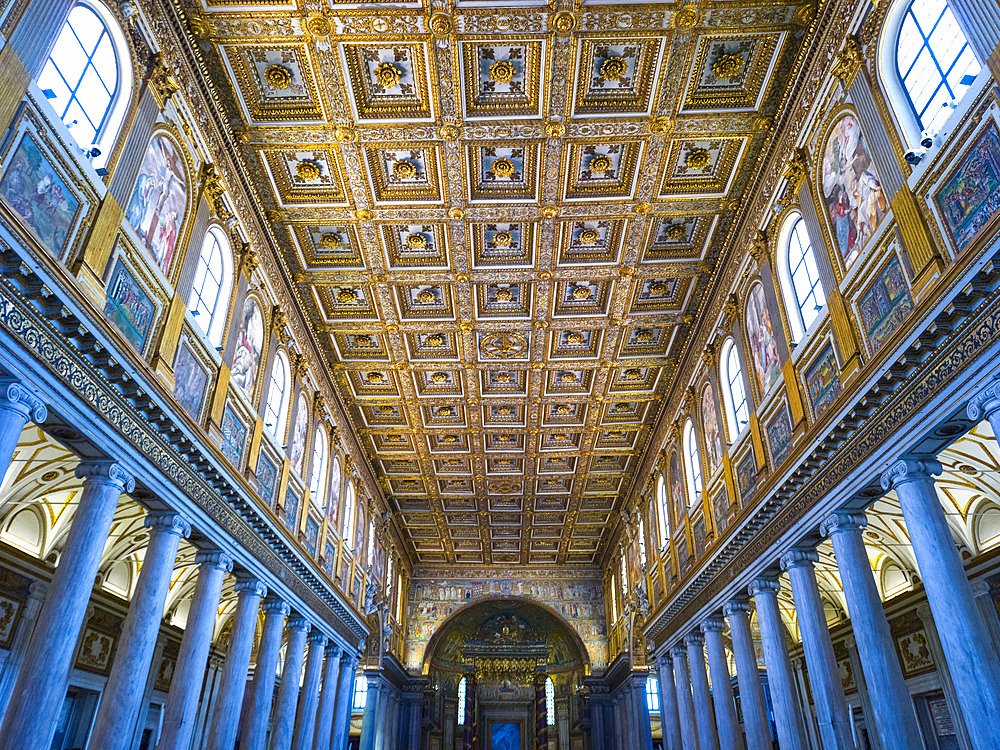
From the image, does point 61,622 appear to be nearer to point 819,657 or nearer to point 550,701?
point 819,657

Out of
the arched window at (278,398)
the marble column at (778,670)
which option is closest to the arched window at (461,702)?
the arched window at (278,398)

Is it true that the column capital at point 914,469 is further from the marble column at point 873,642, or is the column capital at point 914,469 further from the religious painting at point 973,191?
the religious painting at point 973,191

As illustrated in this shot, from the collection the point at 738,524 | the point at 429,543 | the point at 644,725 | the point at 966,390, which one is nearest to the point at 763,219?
the point at 738,524

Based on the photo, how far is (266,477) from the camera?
16.8m

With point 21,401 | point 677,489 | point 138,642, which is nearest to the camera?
point 21,401

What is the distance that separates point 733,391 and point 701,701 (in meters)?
9.35

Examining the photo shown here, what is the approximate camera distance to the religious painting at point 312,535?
65.8 feet

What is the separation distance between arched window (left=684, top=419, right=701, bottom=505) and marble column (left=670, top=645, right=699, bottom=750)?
5.56m

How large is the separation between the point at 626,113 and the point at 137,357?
9657 millimetres

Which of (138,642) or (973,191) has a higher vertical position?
(973,191)

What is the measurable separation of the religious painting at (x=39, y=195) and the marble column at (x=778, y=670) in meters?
14.3

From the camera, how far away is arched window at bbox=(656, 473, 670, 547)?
24.9 m

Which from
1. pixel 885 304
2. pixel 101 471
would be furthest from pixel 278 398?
pixel 885 304

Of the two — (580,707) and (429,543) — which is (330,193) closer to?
(429,543)
